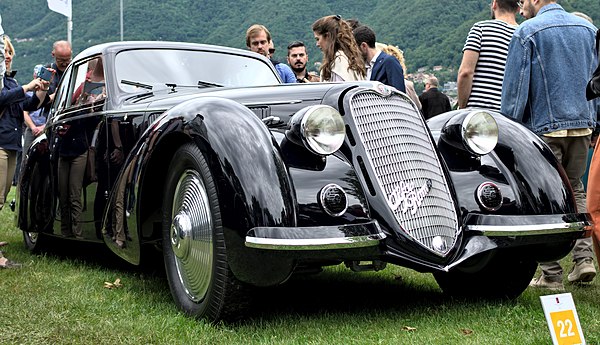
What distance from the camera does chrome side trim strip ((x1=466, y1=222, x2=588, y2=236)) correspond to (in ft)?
11.5

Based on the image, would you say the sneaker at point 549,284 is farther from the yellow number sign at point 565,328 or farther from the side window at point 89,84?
the side window at point 89,84

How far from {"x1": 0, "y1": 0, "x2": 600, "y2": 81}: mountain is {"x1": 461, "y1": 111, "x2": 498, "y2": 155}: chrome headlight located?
66.0ft

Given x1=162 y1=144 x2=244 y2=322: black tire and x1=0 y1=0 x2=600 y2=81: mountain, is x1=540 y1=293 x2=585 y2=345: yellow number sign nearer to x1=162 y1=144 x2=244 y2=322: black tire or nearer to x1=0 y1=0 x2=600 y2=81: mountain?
x1=162 y1=144 x2=244 y2=322: black tire

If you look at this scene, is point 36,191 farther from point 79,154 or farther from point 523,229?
point 523,229

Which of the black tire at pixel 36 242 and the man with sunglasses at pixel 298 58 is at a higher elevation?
the man with sunglasses at pixel 298 58

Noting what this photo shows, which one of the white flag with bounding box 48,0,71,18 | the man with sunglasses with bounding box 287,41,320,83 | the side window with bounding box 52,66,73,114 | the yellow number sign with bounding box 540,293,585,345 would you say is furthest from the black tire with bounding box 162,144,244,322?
the white flag with bounding box 48,0,71,18

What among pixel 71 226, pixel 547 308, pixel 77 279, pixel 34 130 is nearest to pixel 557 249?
pixel 547 308

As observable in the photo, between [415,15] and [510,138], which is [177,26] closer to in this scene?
[415,15]

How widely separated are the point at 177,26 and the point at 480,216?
40.2 meters

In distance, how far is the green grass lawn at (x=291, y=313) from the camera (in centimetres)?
323

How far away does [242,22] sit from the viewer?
4112 cm

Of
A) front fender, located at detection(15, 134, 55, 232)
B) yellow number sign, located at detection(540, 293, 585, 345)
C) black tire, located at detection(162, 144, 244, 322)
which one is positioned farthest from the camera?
front fender, located at detection(15, 134, 55, 232)

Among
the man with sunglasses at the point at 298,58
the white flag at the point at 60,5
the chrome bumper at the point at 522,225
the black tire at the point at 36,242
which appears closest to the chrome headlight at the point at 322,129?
the chrome bumper at the point at 522,225

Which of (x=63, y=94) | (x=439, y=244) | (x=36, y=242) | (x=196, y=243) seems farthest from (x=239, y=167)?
(x=36, y=242)
